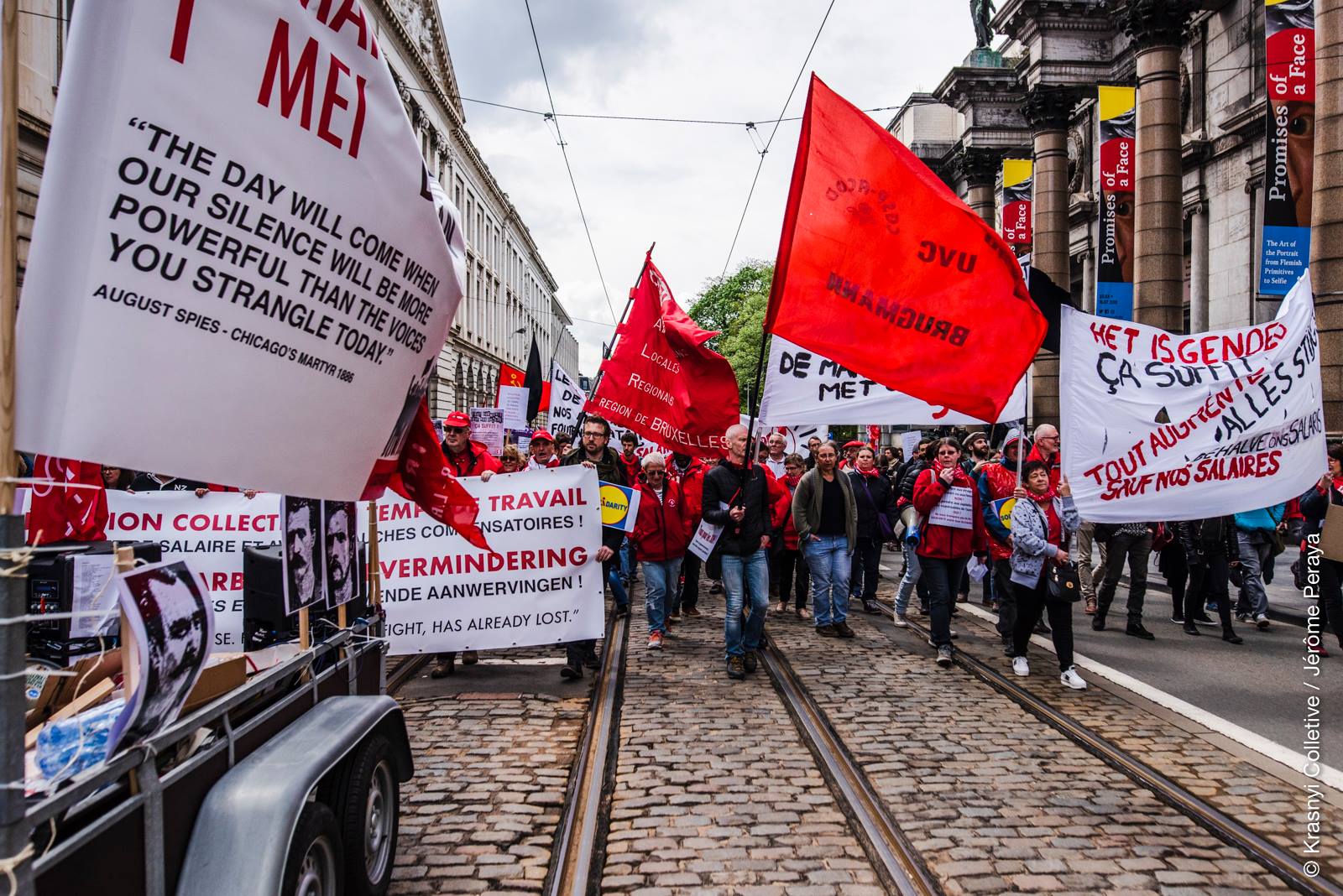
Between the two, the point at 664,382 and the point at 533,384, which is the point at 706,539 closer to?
the point at 664,382

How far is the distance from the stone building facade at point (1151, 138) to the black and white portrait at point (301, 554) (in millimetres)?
20252

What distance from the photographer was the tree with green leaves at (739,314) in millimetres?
60344

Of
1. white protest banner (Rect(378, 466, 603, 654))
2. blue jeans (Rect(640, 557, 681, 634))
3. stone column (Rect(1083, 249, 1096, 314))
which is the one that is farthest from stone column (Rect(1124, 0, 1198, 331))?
white protest banner (Rect(378, 466, 603, 654))

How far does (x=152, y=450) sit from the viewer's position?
6.38 ft

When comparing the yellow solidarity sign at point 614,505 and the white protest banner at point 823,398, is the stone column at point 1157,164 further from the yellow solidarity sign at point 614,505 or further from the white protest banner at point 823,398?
the yellow solidarity sign at point 614,505

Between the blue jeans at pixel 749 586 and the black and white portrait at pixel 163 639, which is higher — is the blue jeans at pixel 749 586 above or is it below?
below

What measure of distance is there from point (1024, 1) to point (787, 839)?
2552 cm

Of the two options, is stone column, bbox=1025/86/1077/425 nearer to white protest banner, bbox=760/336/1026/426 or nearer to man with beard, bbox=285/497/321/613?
white protest banner, bbox=760/336/1026/426

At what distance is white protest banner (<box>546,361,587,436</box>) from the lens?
Result: 15.6 m

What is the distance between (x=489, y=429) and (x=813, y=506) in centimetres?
691

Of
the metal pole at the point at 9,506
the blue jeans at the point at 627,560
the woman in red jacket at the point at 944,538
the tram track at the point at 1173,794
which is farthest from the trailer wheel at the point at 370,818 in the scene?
the blue jeans at the point at 627,560

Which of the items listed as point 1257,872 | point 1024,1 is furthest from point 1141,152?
point 1257,872

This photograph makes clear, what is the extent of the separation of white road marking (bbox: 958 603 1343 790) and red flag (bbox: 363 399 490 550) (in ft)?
15.4

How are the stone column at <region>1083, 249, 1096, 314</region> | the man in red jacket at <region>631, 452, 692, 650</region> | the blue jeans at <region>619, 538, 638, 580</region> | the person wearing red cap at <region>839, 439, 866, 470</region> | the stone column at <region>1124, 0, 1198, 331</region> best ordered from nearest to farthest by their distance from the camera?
1. the man in red jacket at <region>631, 452, 692, 650</region>
2. the blue jeans at <region>619, 538, 638, 580</region>
3. the person wearing red cap at <region>839, 439, 866, 470</region>
4. the stone column at <region>1124, 0, 1198, 331</region>
5. the stone column at <region>1083, 249, 1096, 314</region>
